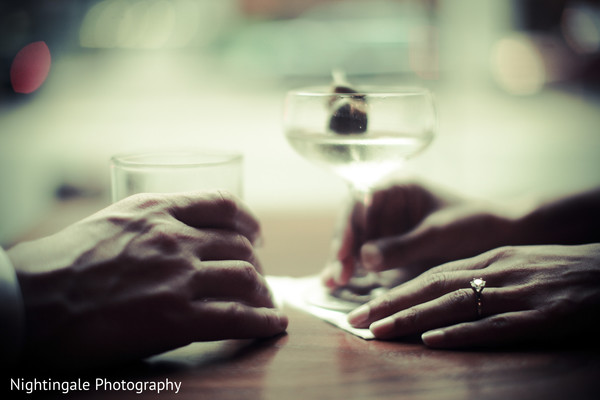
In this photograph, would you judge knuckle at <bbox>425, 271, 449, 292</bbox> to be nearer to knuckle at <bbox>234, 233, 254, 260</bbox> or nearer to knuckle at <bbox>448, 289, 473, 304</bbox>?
knuckle at <bbox>448, 289, 473, 304</bbox>

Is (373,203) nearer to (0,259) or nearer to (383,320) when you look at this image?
(383,320)

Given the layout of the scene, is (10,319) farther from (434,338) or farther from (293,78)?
(293,78)

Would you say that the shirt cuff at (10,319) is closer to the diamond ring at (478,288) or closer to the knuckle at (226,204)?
the knuckle at (226,204)

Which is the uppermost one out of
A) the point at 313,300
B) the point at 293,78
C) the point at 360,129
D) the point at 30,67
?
the point at 293,78

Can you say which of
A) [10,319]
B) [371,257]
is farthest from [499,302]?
[10,319]

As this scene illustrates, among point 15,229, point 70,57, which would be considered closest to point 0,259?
point 15,229

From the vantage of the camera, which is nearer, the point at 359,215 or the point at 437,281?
the point at 437,281
